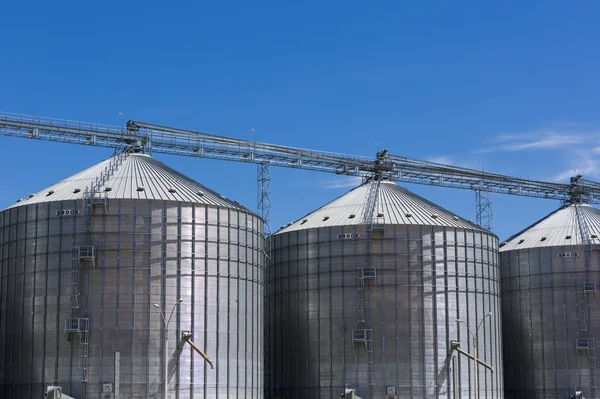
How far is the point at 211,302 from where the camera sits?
98.9 metres

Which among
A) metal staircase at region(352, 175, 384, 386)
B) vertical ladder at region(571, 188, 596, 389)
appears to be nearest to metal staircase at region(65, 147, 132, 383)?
metal staircase at region(352, 175, 384, 386)


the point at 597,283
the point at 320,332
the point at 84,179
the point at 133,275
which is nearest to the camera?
the point at 133,275

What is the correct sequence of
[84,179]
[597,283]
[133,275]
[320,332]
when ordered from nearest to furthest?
1. [133,275]
2. [84,179]
3. [320,332]
4. [597,283]

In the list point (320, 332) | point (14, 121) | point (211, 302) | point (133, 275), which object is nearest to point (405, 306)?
point (320, 332)

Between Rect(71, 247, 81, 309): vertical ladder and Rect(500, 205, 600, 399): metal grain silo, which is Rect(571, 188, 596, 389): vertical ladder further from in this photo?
Rect(71, 247, 81, 309): vertical ladder

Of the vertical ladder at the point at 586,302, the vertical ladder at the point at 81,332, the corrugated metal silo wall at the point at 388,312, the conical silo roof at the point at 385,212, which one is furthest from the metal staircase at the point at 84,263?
the vertical ladder at the point at 586,302

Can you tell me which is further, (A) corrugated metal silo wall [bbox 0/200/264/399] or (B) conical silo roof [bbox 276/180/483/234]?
(B) conical silo roof [bbox 276/180/483/234]

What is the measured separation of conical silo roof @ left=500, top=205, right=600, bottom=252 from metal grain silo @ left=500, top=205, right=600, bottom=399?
0.13 metres

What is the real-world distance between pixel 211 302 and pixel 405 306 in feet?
74.2

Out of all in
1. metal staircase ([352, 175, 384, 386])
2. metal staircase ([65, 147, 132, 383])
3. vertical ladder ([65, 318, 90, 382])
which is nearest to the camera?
vertical ladder ([65, 318, 90, 382])

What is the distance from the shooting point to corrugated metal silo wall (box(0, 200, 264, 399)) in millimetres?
95062

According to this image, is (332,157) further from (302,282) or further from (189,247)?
(189,247)

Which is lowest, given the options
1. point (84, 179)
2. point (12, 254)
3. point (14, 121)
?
point (12, 254)

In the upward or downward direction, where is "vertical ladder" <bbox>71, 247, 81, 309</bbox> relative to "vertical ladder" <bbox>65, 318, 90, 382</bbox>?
upward
